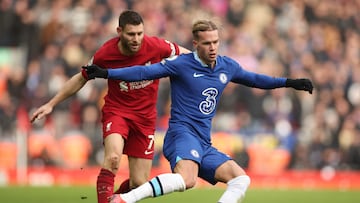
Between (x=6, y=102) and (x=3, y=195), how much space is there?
13.1 feet

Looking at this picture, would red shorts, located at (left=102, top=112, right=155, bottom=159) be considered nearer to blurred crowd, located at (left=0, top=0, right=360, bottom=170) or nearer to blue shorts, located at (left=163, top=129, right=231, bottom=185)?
blue shorts, located at (left=163, top=129, right=231, bottom=185)

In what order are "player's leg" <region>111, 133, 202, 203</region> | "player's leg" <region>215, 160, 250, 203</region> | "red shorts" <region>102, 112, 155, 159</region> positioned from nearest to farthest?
"player's leg" <region>111, 133, 202, 203</region>, "player's leg" <region>215, 160, 250, 203</region>, "red shorts" <region>102, 112, 155, 159</region>

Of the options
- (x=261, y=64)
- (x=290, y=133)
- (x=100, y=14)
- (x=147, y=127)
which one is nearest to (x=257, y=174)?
(x=290, y=133)

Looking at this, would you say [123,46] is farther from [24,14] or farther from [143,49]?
[24,14]

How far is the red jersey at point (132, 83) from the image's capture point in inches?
456

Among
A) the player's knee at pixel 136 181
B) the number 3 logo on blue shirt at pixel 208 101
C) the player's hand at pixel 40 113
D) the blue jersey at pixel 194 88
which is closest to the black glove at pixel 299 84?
the blue jersey at pixel 194 88

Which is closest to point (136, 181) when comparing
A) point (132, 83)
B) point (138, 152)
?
point (138, 152)

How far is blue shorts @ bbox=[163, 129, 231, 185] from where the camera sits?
1027cm

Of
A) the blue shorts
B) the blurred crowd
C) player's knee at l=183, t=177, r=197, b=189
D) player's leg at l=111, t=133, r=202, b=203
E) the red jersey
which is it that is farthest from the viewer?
the blurred crowd

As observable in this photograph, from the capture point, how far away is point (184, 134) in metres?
10.4

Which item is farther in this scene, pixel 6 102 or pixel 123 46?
pixel 6 102

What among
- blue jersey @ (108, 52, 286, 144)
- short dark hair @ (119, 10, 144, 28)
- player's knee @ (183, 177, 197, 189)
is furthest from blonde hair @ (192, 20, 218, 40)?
player's knee @ (183, 177, 197, 189)

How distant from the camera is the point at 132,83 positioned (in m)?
11.7

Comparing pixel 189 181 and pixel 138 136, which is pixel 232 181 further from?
pixel 138 136
